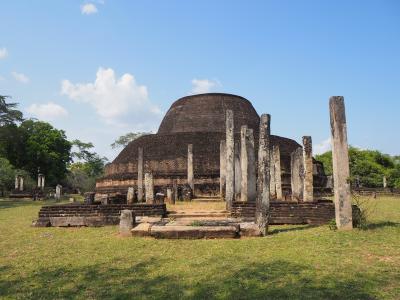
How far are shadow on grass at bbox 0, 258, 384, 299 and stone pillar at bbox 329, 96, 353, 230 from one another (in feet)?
11.0

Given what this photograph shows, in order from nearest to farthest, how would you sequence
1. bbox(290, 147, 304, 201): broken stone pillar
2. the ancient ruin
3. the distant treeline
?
1. the ancient ruin
2. bbox(290, 147, 304, 201): broken stone pillar
3. the distant treeline

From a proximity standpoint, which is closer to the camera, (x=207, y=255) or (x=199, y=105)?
(x=207, y=255)

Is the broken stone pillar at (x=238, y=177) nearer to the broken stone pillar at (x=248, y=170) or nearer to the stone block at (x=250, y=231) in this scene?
the broken stone pillar at (x=248, y=170)

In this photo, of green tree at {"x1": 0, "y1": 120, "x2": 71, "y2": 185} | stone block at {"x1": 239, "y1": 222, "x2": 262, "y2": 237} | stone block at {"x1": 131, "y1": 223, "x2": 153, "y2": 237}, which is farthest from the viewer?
green tree at {"x1": 0, "y1": 120, "x2": 71, "y2": 185}

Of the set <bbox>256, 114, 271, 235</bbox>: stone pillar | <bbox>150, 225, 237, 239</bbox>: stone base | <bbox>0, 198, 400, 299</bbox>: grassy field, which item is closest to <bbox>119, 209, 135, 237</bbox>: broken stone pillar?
<bbox>0, 198, 400, 299</bbox>: grassy field

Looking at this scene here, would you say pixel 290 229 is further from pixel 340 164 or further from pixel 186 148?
pixel 186 148

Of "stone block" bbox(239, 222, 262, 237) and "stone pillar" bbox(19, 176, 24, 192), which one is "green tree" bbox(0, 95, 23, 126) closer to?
"stone pillar" bbox(19, 176, 24, 192)

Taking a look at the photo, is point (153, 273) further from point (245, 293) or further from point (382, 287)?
point (382, 287)

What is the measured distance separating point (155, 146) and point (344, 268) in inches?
936

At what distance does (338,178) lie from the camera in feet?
27.3

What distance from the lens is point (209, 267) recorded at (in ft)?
17.2

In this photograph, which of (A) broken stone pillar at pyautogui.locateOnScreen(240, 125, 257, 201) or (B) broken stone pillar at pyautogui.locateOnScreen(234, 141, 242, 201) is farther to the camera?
(B) broken stone pillar at pyautogui.locateOnScreen(234, 141, 242, 201)

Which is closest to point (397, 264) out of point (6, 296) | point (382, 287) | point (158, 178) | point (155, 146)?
point (382, 287)

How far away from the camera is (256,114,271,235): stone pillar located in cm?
811
